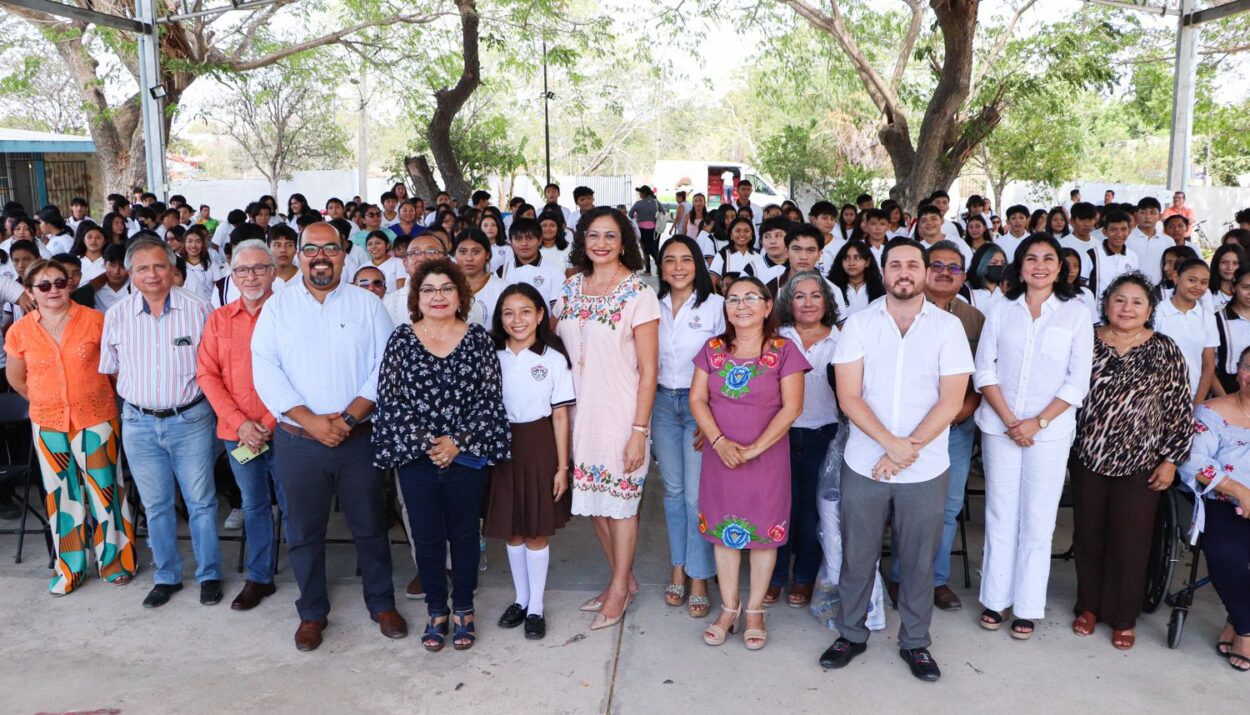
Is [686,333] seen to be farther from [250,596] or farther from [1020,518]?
[250,596]

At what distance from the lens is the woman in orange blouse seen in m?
4.20

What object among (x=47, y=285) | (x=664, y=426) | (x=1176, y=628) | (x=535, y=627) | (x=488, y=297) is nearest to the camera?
(x=1176, y=628)

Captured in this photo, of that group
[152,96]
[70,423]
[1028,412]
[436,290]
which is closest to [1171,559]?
[1028,412]

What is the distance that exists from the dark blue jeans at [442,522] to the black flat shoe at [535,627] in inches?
9.8

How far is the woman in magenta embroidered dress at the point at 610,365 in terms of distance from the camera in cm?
376

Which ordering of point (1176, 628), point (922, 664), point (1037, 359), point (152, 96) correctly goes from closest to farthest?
point (922, 664)
point (1037, 359)
point (1176, 628)
point (152, 96)

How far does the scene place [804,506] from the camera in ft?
13.3

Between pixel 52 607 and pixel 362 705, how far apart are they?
1.77 m

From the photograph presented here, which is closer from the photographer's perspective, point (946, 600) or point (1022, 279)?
point (1022, 279)

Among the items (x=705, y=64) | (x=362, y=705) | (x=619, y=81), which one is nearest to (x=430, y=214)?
(x=705, y=64)

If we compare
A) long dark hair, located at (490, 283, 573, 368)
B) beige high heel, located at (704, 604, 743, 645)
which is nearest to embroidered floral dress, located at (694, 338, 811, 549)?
beige high heel, located at (704, 604, 743, 645)

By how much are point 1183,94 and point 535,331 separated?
1015 cm

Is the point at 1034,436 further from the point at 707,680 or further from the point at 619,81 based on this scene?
the point at 619,81

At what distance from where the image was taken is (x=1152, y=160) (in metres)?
34.9
